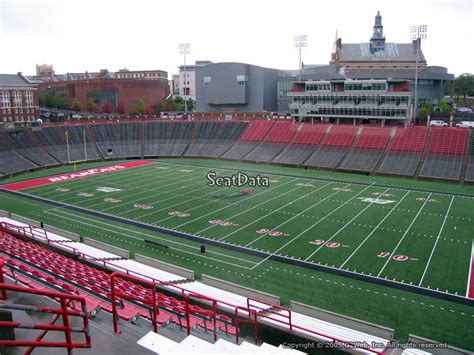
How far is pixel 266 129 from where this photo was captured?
56125mm

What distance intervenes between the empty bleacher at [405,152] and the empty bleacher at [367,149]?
3.11ft

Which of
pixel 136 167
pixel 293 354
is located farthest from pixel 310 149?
pixel 293 354

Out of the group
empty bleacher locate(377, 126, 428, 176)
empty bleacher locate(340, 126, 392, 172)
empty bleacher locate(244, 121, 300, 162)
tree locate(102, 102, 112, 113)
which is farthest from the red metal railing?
tree locate(102, 102, 112, 113)

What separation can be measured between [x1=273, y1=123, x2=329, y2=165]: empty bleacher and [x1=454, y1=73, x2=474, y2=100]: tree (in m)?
72.3

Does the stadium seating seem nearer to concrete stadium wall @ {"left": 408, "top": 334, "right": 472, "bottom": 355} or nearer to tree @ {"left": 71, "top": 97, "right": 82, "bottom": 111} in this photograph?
tree @ {"left": 71, "top": 97, "right": 82, "bottom": 111}

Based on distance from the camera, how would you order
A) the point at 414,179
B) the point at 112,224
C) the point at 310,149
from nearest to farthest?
the point at 112,224 → the point at 414,179 → the point at 310,149

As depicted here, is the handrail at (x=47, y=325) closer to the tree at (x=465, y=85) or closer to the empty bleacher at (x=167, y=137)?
the empty bleacher at (x=167, y=137)

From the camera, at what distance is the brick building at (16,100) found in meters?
64.9

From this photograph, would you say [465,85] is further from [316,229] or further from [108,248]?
[108,248]

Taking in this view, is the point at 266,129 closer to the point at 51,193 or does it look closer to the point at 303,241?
the point at 51,193

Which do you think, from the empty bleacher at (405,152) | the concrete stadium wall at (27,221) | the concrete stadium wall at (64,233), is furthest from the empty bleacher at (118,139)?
the empty bleacher at (405,152)

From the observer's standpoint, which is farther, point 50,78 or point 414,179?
point 50,78

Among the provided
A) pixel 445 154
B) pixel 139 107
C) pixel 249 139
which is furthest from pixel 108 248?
pixel 139 107

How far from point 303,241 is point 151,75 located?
123 m
